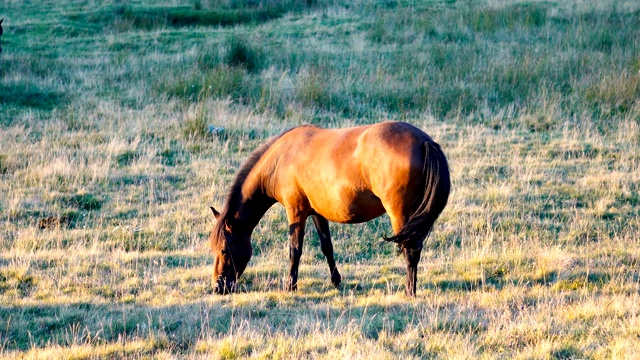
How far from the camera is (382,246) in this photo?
745cm

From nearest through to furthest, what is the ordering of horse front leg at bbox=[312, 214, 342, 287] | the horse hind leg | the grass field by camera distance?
1. the grass field
2. the horse hind leg
3. horse front leg at bbox=[312, 214, 342, 287]

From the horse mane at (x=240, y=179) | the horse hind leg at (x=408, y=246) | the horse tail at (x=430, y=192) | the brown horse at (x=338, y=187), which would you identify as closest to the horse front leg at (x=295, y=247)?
the brown horse at (x=338, y=187)

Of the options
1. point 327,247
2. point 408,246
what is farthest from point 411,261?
point 327,247

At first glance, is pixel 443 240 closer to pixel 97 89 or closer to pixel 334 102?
pixel 334 102

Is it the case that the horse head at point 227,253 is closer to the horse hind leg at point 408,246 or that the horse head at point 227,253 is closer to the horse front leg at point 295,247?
the horse front leg at point 295,247

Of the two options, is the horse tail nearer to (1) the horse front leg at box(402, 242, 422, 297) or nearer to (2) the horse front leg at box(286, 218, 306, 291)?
(1) the horse front leg at box(402, 242, 422, 297)

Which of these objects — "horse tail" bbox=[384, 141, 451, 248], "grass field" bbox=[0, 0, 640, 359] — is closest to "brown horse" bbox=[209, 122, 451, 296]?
"horse tail" bbox=[384, 141, 451, 248]

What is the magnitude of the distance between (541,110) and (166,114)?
271 inches

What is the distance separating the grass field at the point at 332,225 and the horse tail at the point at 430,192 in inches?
25.5

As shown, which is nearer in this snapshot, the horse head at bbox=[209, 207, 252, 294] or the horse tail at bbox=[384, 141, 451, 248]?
the horse tail at bbox=[384, 141, 451, 248]

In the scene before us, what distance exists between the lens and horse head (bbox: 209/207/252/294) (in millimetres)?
6164

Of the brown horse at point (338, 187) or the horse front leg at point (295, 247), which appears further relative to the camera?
the horse front leg at point (295, 247)

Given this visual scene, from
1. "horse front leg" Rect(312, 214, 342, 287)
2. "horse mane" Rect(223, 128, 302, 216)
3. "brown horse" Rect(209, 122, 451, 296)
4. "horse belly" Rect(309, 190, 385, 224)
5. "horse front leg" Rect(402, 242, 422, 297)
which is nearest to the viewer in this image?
"brown horse" Rect(209, 122, 451, 296)

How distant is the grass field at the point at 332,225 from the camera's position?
4984 millimetres
